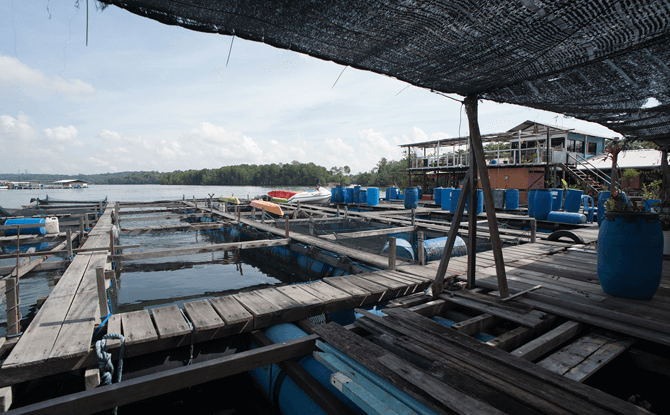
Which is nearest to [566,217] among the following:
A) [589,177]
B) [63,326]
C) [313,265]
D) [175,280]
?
[313,265]

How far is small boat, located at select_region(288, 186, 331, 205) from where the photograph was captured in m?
24.9

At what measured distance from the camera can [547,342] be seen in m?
3.09

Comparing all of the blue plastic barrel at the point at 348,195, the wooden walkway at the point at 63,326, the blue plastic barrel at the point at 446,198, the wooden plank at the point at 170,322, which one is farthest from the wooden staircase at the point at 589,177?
the wooden walkway at the point at 63,326

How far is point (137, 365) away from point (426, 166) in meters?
27.0

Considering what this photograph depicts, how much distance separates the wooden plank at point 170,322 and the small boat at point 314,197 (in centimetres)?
2004

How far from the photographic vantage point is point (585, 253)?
22.8ft

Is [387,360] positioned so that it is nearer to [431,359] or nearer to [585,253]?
[431,359]

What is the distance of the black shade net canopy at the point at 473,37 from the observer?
2314 mm

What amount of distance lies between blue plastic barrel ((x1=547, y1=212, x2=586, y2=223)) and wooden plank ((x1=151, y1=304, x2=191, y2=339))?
1298 centimetres

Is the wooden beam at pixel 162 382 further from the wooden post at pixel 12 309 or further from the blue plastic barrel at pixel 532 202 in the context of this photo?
the blue plastic barrel at pixel 532 202

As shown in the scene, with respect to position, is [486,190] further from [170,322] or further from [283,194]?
[283,194]

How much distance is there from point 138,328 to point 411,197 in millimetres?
15866

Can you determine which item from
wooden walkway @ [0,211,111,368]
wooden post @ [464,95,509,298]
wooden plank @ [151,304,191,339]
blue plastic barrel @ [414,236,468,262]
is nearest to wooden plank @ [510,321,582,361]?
wooden post @ [464,95,509,298]

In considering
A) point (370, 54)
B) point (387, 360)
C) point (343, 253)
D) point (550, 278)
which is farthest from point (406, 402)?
point (343, 253)
